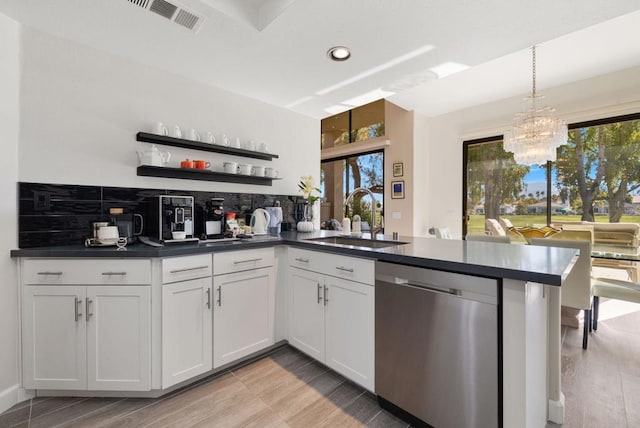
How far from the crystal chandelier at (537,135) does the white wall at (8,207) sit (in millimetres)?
4522

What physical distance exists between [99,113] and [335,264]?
1.97 metres

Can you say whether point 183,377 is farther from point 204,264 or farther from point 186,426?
point 204,264

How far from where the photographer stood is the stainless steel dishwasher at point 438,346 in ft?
3.84

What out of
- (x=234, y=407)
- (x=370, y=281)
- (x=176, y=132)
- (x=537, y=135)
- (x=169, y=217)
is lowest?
(x=234, y=407)

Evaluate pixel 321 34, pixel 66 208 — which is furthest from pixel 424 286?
pixel 66 208

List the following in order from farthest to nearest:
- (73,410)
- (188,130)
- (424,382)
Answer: (188,130)
(73,410)
(424,382)

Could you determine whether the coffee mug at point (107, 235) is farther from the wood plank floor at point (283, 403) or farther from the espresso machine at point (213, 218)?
the wood plank floor at point (283, 403)

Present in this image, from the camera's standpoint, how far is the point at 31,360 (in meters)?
1.62

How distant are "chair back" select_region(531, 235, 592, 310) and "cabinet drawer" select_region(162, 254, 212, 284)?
2.63 m

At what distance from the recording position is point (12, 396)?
5.23ft

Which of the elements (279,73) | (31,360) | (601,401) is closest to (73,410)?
(31,360)

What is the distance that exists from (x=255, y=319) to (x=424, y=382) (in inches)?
48.1

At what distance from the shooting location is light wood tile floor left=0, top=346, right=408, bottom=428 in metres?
1.50

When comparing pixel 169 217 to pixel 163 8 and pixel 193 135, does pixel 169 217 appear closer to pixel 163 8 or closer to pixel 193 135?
pixel 193 135
